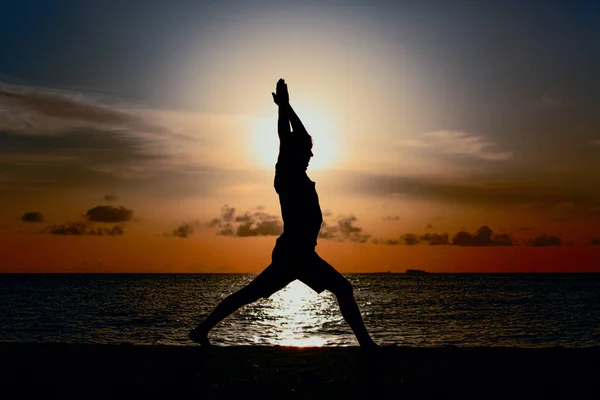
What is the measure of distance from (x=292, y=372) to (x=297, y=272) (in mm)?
1443

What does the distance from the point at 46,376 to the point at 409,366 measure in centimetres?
422

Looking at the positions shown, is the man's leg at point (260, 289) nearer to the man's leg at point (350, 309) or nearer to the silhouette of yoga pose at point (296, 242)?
the silhouette of yoga pose at point (296, 242)

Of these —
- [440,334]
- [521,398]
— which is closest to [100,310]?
[440,334]

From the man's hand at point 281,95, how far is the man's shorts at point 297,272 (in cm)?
190

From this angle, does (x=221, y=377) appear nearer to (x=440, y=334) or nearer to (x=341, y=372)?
(x=341, y=372)

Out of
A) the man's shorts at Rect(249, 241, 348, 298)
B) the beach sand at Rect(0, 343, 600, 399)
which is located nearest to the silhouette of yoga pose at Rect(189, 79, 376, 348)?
the man's shorts at Rect(249, 241, 348, 298)

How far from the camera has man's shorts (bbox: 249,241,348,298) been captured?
823 centimetres

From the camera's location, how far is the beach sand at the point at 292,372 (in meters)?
6.29

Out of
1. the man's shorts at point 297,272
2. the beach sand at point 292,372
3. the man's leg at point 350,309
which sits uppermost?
the man's shorts at point 297,272

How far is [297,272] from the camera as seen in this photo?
828 centimetres

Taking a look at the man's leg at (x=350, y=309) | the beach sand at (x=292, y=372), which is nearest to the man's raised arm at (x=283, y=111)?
the man's leg at (x=350, y=309)

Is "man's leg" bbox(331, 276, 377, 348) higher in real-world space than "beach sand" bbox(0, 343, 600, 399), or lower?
higher

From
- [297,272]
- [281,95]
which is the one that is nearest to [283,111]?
[281,95]

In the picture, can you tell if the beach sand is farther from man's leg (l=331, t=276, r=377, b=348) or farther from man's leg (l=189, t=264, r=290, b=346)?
man's leg (l=189, t=264, r=290, b=346)
